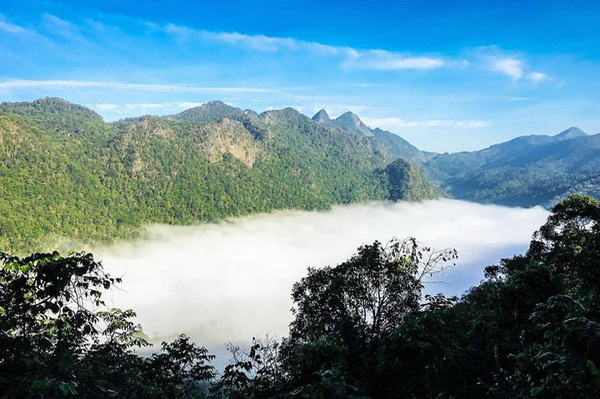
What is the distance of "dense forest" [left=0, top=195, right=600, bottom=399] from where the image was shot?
174 inches

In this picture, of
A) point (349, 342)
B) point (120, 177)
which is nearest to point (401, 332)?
point (349, 342)

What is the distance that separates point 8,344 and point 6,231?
111681 mm

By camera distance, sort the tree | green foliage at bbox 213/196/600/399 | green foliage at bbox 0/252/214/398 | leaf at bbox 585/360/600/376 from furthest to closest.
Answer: the tree → green foliage at bbox 213/196/600/399 → green foliage at bbox 0/252/214/398 → leaf at bbox 585/360/600/376

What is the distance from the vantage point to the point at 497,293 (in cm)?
1339

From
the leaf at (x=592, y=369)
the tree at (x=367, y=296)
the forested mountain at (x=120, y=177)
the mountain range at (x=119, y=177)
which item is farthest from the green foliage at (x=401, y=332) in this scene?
the forested mountain at (x=120, y=177)

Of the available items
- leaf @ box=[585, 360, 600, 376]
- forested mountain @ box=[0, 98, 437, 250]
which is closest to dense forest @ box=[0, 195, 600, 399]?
leaf @ box=[585, 360, 600, 376]

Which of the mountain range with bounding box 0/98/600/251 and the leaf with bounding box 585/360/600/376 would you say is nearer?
the leaf with bounding box 585/360/600/376

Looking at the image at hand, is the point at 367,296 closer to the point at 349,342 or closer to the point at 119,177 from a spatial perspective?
the point at 349,342

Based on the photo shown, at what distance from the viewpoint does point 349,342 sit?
528 inches

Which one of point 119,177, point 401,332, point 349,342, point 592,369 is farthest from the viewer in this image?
point 119,177

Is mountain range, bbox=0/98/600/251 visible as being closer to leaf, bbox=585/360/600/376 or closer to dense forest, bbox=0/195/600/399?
dense forest, bbox=0/195/600/399

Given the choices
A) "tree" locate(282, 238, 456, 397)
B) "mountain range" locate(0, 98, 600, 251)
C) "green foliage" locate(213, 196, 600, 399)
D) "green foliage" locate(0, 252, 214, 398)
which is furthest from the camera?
"mountain range" locate(0, 98, 600, 251)

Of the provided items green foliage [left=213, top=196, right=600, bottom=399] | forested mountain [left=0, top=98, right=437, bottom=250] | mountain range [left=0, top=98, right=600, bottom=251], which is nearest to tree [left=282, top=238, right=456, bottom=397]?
A: green foliage [left=213, top=196, right=600, bottom=399]

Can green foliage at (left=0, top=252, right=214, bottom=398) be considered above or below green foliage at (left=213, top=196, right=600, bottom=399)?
above
